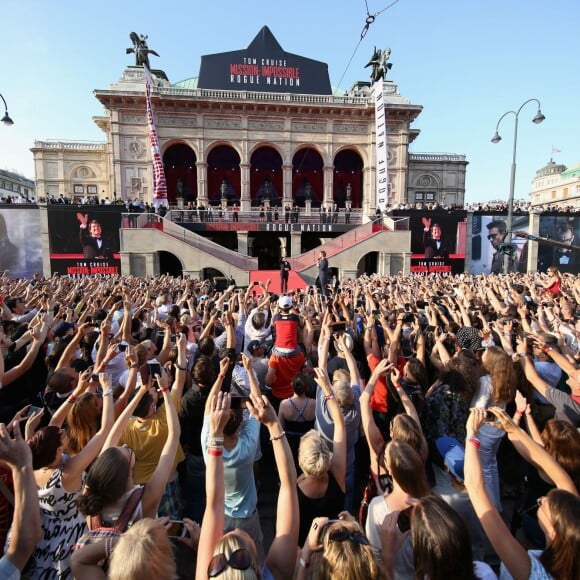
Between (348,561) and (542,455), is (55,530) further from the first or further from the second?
(542,455)

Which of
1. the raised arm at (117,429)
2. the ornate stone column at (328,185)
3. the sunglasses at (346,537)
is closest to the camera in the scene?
the sunglasses at (346,537)

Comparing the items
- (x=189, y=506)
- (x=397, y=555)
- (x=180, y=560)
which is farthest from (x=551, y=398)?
(x=189, y=506)

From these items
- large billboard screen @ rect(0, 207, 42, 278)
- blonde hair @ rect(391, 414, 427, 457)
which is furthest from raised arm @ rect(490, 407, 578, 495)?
large billboard screen @ rect(0, 207, 42, 278)

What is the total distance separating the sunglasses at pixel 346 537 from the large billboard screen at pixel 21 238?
28925mm

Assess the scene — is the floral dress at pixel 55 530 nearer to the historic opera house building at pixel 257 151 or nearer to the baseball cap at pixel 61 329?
the baseball cap at pixel 61 329

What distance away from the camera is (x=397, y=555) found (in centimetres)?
211

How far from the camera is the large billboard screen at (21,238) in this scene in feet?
82.2

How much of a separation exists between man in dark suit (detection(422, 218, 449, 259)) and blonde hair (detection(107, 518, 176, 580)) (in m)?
27.1

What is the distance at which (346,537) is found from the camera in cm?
168

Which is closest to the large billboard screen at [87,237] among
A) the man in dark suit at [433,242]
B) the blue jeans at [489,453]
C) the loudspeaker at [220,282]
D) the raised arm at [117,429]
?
the loudspeaker at [220,282]

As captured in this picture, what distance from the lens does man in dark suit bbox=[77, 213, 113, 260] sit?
2452 centimetres

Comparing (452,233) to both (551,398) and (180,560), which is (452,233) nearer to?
(551,398)

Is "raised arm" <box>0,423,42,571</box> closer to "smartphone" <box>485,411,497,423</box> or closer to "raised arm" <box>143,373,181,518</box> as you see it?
"raised arm" <box>143,373,181,518</box>

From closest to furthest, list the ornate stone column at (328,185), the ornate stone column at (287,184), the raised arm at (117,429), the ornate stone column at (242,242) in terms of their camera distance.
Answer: the raised arm at (117,429) → the ornate stone column at (242,242) → the ornate stone column at (287,184) → the ornate stone column at (328,185)
